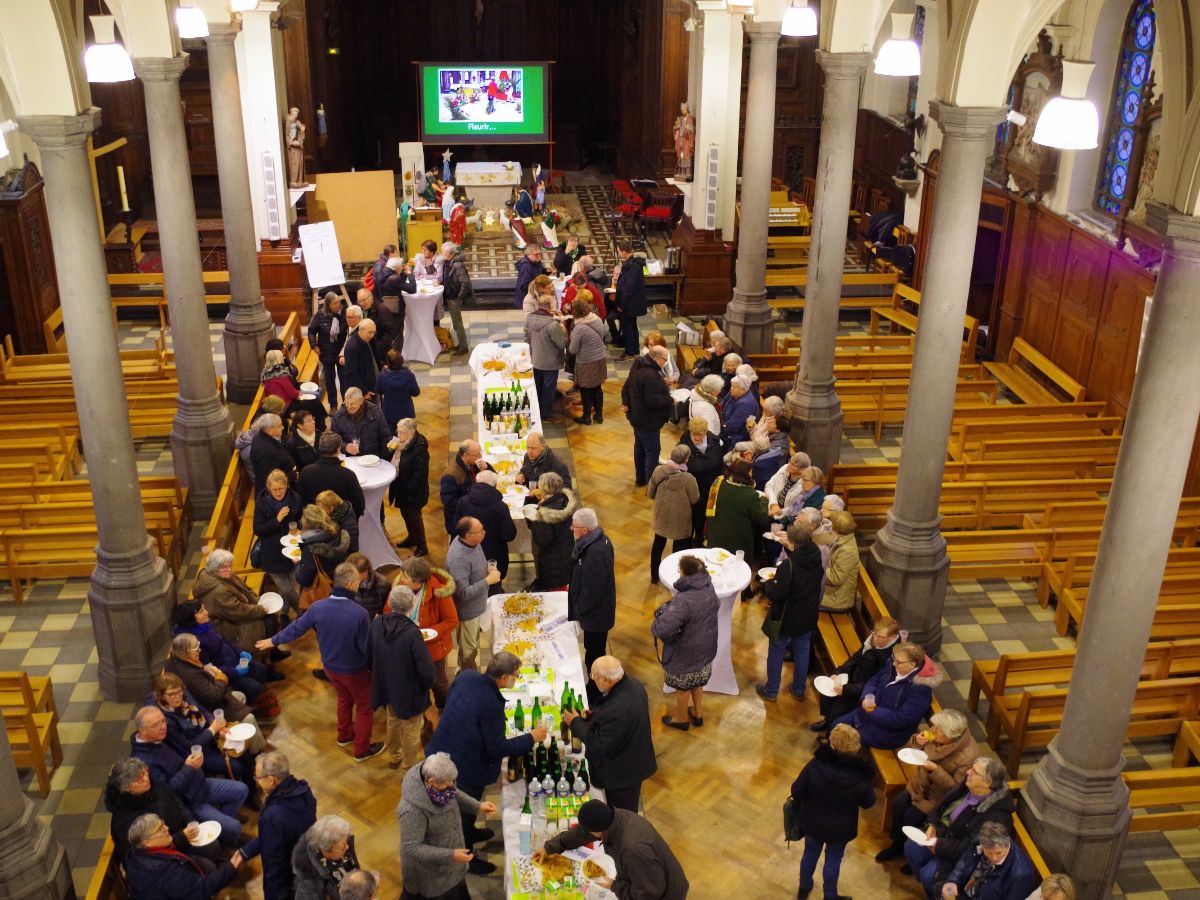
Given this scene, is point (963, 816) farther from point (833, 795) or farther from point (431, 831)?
point (431, 831)

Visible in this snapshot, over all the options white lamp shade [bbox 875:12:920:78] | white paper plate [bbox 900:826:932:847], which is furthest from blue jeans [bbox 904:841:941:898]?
white lamp shade [bbox 875:12:920:78]

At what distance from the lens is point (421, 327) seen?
1559cm

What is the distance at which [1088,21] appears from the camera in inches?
537

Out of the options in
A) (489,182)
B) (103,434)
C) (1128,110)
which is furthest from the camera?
(489,182)

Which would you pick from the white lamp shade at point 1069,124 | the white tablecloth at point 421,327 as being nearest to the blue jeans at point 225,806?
the white lamp shade at point 1069,124

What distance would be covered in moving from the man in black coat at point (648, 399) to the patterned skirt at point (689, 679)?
368 cm

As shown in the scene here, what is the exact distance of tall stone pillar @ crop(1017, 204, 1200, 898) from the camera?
6.33 metres

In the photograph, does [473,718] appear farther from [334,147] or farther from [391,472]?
[334,147]

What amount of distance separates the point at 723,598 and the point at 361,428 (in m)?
3.78

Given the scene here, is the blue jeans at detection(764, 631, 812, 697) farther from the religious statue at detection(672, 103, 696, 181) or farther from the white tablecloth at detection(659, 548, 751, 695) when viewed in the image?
the religious statue at detection(672, 103, 696, 181)

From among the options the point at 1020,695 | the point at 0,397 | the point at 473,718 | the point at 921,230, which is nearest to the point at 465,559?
the point at 473,718

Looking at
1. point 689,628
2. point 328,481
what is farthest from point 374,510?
point 689,628

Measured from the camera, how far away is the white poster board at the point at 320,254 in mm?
15531

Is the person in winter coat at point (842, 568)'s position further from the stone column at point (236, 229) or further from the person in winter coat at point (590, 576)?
the stone column at point (236, 229)
